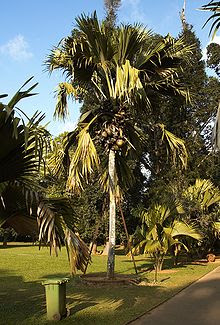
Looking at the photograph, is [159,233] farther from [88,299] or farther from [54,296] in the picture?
[54,296]

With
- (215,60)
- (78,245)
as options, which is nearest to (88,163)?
(78,245)

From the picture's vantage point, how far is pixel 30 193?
5.80 metres

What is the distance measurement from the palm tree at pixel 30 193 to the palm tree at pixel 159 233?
26.0ft

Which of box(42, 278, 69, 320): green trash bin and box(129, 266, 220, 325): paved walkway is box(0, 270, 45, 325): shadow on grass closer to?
box(42, 278, 69, 320): green trash bin

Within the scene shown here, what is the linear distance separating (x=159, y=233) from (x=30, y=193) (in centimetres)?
929

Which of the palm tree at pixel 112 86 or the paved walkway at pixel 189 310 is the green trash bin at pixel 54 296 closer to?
the paved walkway at pixel 189 310

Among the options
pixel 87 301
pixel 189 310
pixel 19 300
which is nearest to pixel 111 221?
pixel 87 301

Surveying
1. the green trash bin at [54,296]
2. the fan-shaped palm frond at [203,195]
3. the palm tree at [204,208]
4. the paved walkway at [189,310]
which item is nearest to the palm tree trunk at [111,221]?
the paved walkway at [189,310]

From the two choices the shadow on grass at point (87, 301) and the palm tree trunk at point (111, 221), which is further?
the palm tree trunk at point (111, 221)

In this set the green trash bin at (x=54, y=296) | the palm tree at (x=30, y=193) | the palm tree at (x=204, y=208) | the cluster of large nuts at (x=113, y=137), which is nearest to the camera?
the palm tree at (x=30, y=193)

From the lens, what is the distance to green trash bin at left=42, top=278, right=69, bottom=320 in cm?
693

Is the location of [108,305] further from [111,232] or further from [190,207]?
[190,207]

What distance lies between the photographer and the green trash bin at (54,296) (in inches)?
273

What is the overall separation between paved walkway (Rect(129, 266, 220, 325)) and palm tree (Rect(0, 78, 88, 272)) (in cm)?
224
